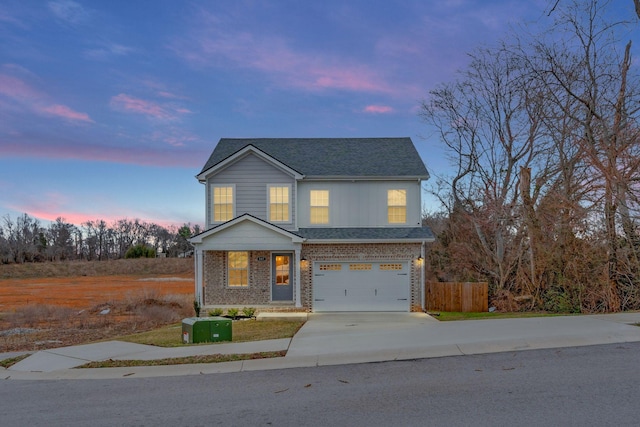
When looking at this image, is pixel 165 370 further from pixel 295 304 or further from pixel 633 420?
pixel 295 304

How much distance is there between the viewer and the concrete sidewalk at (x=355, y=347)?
9.33 metres

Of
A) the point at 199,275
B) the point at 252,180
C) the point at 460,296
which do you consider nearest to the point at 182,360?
Answer: the point at 199,275

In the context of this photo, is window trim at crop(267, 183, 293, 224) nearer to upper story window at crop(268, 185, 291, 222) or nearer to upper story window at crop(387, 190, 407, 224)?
upper story window at crop(268, 185, 291, 222)

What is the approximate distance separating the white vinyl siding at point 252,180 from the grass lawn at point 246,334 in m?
5.22

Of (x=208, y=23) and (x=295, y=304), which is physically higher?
(x=208, y=23)

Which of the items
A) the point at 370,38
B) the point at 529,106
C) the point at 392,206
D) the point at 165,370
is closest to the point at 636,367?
the point at 165,370

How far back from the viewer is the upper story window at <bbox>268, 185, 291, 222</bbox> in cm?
2048

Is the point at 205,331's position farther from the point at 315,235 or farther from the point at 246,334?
the point at 315,235

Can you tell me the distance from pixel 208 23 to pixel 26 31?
22.5ft

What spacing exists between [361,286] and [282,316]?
3.57m

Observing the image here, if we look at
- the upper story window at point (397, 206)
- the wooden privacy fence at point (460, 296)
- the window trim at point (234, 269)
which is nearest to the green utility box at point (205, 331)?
the window trim at point (234, 269)

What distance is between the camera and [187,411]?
6.39 metres

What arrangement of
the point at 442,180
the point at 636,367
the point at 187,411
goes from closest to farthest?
1. the point at 187,411
2. the point at 636,367
3. the point at 442,180

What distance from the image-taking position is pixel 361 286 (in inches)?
792
